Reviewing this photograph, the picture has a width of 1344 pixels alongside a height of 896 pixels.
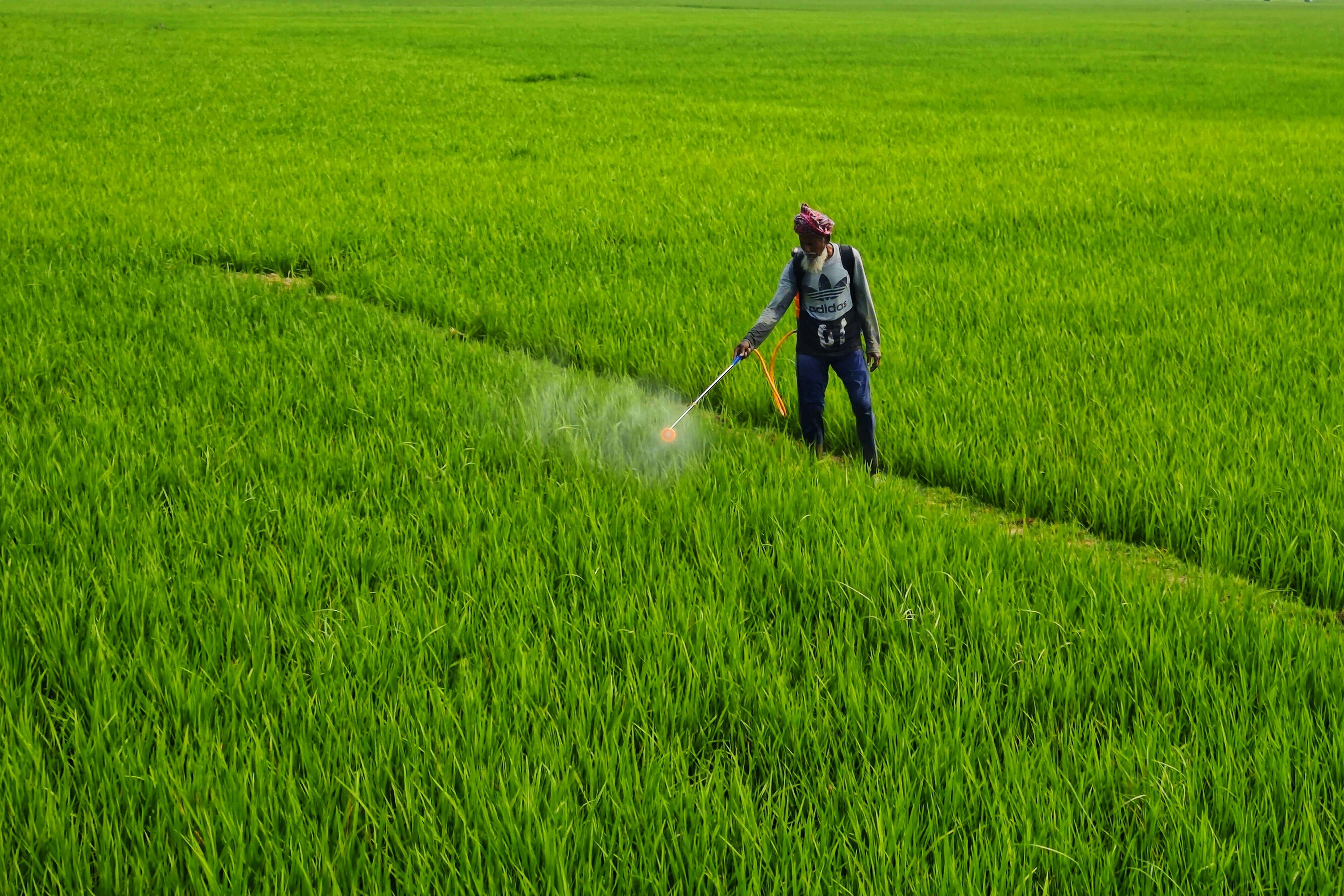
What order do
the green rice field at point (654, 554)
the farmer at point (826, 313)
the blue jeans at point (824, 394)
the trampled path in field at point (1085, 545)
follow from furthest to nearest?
the blue jeans at point (824, 394) → the farmer at point (826, 313) → the trampled path in field at point (1085, 545) → the green rice field at point (654, 554)

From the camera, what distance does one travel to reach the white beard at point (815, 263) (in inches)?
145

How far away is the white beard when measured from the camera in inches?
145

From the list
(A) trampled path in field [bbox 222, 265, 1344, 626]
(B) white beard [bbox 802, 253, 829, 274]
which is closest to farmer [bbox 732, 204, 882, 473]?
(B) white beard [bbox 802, 253, 829, 274]

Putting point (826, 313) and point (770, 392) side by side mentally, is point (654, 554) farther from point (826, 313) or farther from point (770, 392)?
point (770, 392)

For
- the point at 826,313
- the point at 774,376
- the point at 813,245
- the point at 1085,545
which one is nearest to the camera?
the point at 1085,545

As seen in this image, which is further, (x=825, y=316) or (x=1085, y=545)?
(x=825, y=316)

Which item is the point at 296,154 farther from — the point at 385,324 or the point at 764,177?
the point at 385,324

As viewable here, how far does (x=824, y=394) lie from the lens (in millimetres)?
4172

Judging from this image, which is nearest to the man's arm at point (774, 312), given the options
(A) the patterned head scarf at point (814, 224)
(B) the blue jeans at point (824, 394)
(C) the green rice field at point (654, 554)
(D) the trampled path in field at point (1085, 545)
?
(A) the patterned head scarf at point (814, 224)

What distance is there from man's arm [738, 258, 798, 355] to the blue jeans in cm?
25

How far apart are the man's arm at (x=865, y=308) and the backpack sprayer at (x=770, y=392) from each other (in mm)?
220

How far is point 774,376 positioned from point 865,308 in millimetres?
1224

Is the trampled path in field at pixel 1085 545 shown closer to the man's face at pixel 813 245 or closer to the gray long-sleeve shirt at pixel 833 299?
the gray long-sleeve shirt at pixel 833 299

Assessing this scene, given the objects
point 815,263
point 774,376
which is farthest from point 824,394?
point 774,376
